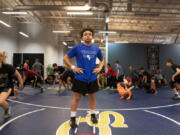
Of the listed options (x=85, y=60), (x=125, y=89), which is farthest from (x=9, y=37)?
(x=85, y=60)

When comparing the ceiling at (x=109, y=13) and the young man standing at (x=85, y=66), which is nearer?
the young man standing at (x=85, y=66)

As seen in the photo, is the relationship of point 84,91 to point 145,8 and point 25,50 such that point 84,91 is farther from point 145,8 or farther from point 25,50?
point 25,50

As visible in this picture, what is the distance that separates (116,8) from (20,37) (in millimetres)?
8523

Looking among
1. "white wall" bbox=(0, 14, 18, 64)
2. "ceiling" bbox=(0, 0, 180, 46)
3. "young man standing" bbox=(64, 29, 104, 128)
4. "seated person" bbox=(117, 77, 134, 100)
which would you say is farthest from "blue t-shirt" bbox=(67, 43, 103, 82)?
"white wall" bbox=(0, 14, 18, 64)

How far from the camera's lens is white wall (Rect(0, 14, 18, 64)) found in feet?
35.5

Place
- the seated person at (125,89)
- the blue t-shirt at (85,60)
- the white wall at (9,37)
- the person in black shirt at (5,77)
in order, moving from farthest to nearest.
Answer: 1. the white wall at (9,37)
2. the seated person at (125,89)
3. the person in black shirt at (5,77)
4. the blue t-shirt at (85,60)

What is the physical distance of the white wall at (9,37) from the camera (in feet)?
35.5

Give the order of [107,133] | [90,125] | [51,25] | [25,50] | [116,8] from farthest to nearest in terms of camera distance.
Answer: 1. [51,25]
2. [25,50]
3. [116,8]
4. [90,125]
5. [107,133]

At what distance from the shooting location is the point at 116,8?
11.2 m

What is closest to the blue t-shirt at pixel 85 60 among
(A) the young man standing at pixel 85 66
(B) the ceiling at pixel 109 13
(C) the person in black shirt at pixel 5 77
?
(A) the young man standing at pixel 85 66

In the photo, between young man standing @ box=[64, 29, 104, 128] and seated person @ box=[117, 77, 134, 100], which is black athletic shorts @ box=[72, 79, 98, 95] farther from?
seated person @ box=[117, 77, 134, 100]

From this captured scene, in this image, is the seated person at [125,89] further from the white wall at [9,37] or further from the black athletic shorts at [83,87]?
the white wall at [9,37]

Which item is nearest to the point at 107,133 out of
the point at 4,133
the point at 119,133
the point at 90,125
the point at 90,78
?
the point at 119,133

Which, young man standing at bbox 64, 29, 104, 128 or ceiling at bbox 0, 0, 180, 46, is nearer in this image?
young man standing at bbox 64, 29, 104, 128
